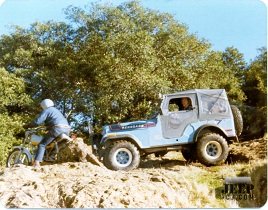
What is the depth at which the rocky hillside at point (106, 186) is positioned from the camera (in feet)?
19.1

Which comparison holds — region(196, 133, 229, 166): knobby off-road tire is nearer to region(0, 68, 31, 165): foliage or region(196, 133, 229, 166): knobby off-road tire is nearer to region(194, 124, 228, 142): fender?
region(194, 124, 228, 142): fender

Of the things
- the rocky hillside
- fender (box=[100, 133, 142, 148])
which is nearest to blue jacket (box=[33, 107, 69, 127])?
the rocky hillside

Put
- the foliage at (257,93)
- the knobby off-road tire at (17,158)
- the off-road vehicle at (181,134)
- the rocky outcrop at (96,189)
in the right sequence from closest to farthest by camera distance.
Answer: the rocky outcrop at (96,189), the foliage at (257,93), the knobby off-road tire at (17,158), the off-road vehicle at (181,134)

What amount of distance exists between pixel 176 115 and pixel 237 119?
74cm

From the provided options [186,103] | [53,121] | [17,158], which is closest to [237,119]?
[186,103]

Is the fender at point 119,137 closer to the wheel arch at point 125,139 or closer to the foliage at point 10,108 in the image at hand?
the wheel arch at point 125,139

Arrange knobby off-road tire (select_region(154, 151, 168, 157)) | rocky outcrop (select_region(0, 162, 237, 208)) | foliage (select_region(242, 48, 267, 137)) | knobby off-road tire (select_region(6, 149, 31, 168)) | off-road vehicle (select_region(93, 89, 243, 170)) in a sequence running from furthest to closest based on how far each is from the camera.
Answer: knobby off-road tire (select_region(154, 151, 168, 157)) → off-road vehicle (select_region(93, 89, 243, 170)) → knobby off-road tire (select_region(6, 149, 31, 168)) → foliage (select_region(242, 48, 267, 137)) → rocky outcrop (select_region(0, 162, 237, 208))

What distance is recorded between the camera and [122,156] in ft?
22.9

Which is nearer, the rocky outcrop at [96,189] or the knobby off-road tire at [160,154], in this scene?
the rocky outcrop at [96,189]

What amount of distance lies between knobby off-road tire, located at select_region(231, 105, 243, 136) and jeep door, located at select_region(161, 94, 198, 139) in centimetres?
47

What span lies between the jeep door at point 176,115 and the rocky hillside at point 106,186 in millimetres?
598

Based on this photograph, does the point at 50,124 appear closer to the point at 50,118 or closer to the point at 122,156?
A: the point at 50,118

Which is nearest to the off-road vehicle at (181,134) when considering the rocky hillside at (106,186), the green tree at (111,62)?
the green tree at (111,62)

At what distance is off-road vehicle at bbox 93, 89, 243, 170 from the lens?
6.97 m
